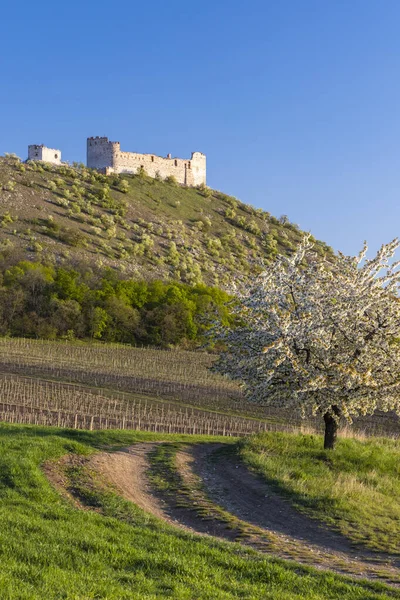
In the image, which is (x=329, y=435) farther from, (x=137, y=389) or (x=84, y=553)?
(x=137, y=389)

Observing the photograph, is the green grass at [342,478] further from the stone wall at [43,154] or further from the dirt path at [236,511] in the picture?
the stone wall at [43,154]

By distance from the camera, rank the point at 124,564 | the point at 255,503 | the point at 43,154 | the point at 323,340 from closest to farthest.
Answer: the point at 124,564 → the point at 255,503 → the point at 323,340 → the point at 43,154

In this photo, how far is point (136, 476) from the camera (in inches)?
702

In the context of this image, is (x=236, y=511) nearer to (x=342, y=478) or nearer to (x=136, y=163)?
(x=342, y=478)

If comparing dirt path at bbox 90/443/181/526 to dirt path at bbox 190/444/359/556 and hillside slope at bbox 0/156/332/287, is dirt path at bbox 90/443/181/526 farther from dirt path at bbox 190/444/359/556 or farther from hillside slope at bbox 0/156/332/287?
hillside slope at bbox 0/156/332/287

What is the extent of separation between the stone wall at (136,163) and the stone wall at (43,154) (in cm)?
814

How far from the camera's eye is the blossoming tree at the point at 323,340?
20.4m

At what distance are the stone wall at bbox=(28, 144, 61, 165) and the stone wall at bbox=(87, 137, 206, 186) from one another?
8.14m

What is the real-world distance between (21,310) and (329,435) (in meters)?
58.7

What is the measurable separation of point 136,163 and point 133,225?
1278 inches

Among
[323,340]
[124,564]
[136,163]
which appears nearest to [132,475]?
[323,340]

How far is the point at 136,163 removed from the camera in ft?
465

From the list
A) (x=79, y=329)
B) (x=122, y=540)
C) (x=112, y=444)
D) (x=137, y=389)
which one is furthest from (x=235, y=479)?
(x=79, y=329)

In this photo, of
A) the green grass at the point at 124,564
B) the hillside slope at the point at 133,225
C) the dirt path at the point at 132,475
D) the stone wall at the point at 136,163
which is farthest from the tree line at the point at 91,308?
the green grass at the point at 124,564
